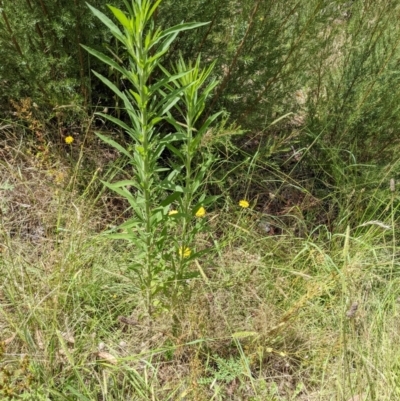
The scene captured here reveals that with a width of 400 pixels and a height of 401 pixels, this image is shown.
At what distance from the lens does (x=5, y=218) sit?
2.39 m

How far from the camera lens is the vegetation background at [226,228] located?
1902mm

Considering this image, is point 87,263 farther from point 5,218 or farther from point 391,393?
point 391,393

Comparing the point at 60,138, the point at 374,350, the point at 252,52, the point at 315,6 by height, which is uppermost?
the point at 315,6

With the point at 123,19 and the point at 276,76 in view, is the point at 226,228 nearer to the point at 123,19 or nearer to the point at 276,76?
the point at 276,76

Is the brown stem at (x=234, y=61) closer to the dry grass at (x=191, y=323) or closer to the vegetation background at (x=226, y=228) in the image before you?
the vegetation background at (x=226, y=228)

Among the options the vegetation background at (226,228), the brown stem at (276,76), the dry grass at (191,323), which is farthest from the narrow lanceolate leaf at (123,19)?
the brown stem at (276,76)

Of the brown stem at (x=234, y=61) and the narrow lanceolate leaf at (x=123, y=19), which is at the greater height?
the narrow lanceolate leaf at (x=123, y=19)

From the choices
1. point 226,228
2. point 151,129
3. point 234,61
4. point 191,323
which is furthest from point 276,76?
point 191,323

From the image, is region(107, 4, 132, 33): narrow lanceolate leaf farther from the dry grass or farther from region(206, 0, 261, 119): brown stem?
region(206, 0, 261, 119): brown stem

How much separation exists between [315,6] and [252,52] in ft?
1.28

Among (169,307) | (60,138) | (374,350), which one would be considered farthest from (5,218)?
(374,350)

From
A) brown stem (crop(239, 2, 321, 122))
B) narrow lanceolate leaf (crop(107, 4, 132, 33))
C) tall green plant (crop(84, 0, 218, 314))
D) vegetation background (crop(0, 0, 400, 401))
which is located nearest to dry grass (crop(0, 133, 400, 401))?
vegetation background (crop(0, 0, 400, 401))

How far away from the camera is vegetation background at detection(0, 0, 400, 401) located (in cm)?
190

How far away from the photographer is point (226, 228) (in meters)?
2.56
